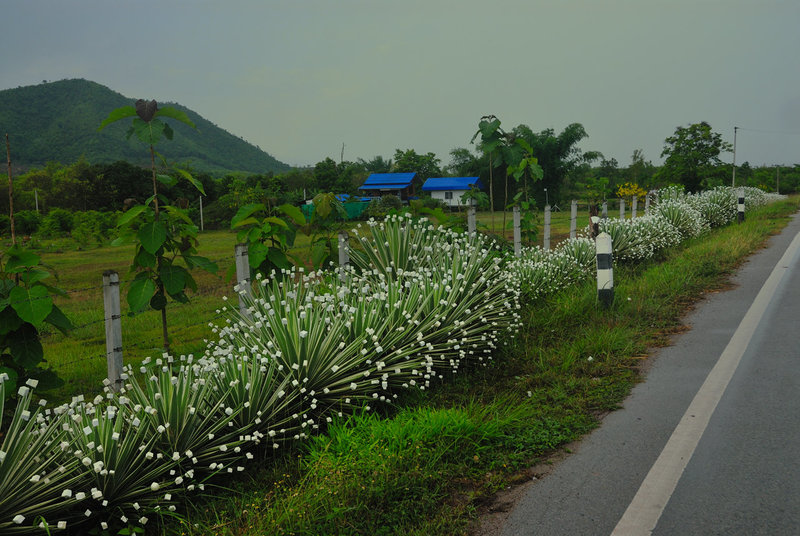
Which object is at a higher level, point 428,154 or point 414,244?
point 428,154

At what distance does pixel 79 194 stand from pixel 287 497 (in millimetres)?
62665

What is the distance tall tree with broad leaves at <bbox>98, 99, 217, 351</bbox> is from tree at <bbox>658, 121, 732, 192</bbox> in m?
53.5

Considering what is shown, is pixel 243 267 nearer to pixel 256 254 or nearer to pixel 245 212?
pixel 256 254

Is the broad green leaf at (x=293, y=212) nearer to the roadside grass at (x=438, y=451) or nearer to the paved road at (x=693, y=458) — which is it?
the roadside grass at (x=438, y=451)

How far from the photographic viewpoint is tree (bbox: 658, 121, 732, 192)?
53.5 m

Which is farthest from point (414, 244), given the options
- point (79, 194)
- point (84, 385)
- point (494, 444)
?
point (79, 194)

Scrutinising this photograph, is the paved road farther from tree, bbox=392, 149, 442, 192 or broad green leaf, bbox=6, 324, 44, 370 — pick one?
tree, bbox=392, 149, 442, 192

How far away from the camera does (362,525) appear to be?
348cm

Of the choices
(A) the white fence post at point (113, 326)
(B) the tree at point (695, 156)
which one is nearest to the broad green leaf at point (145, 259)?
(A) the white fence post at point (113, 326)

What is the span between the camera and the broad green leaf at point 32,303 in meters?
4.60

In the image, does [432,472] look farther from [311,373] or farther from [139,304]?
[139,304]

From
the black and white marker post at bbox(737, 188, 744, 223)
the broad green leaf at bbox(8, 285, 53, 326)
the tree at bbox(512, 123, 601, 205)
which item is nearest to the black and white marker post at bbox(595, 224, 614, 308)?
the broad green leaf at bbox(8, 285, 53, 326)

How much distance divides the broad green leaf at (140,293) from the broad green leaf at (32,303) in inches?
40.6

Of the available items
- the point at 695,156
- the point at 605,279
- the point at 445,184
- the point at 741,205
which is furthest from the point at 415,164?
the point at 605,279
